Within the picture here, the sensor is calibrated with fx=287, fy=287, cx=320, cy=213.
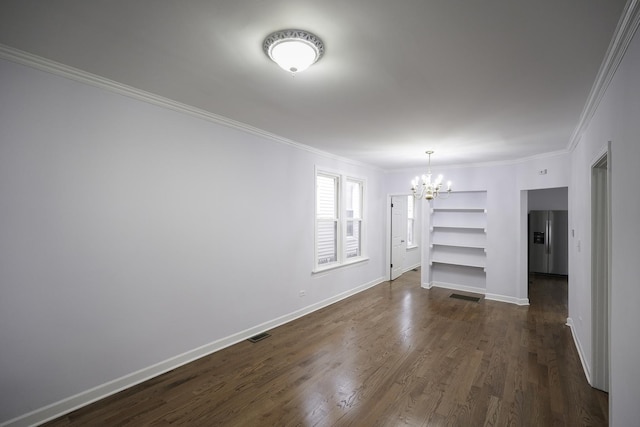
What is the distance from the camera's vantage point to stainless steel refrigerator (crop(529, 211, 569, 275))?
7.50 metres

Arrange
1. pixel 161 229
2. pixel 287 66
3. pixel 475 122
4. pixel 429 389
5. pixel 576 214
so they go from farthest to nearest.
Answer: pixel 576 214 → pixel 475 122 → pixel 161 229 → pixel 429 389 → pixel 287 66

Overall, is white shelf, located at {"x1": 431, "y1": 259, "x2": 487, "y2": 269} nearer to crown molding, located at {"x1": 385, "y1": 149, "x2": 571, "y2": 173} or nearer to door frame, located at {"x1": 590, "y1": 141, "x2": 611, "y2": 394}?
crown molding, located at {"x1": 385, "y1": 149, "x2": 571, "y2": 173}

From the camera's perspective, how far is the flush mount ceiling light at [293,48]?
1.75 meters

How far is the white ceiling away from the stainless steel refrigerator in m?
5.56

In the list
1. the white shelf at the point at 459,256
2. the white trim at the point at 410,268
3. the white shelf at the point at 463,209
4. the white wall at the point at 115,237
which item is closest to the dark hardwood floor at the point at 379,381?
the white wall at the point at 115,237

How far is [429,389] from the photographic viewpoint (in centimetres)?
263

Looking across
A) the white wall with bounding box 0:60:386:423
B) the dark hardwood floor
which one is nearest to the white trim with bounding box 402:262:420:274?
the dark hardwood floor

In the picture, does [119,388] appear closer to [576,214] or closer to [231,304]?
[231,304]

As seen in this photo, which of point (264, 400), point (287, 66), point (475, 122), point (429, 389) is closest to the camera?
point (287, 66)

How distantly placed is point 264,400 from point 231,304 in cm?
127

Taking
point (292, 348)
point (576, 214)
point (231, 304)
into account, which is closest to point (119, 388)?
point (231, 304)

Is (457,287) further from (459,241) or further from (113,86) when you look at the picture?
(113,86)

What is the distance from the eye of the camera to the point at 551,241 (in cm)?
759

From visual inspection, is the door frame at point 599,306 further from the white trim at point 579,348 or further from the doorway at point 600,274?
the white trim at point 579,348
